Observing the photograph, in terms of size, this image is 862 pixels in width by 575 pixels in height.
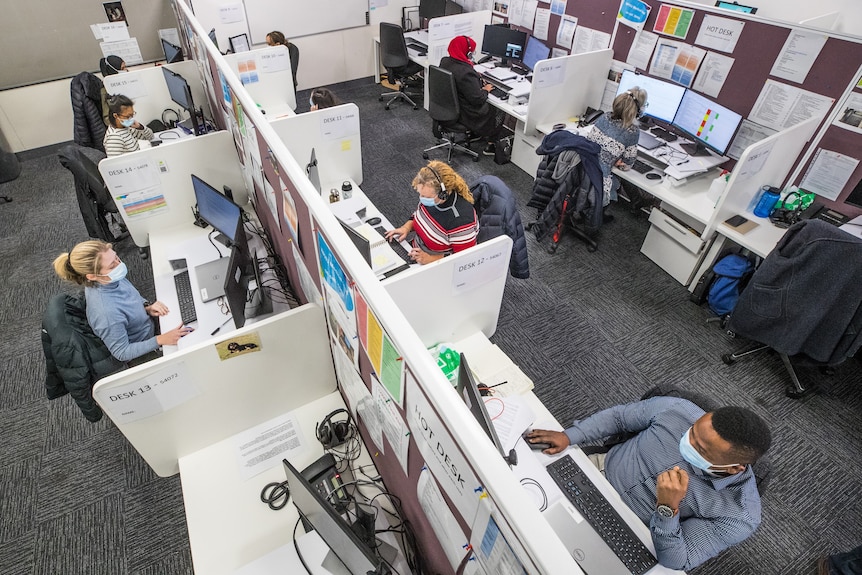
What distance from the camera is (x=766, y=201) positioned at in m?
2.68

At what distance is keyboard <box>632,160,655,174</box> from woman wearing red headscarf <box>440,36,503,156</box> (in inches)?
54.4

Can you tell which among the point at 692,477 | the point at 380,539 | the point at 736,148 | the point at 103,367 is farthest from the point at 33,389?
the point at 736,148

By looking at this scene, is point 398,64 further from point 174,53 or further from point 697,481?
point 697,481

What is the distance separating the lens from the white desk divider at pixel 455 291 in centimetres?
155

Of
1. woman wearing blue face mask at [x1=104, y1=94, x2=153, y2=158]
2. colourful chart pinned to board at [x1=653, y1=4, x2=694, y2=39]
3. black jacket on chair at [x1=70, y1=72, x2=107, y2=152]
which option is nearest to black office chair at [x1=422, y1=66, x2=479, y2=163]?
colourful chart pinned to board at [x1=653, y1=4, x2=694, y2=39]

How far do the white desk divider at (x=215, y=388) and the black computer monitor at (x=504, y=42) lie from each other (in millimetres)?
3880

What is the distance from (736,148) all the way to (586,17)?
63.4 inches

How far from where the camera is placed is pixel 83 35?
4.32 m

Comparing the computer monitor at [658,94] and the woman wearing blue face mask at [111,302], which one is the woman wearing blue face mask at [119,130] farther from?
the computer monitor at [658,94]

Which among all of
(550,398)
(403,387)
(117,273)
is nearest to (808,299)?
(550,398)

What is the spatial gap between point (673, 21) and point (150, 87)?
3.77m

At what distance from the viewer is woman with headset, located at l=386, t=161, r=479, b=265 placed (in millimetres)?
2254

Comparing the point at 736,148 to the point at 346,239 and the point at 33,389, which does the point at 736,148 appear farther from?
the point at 33,389

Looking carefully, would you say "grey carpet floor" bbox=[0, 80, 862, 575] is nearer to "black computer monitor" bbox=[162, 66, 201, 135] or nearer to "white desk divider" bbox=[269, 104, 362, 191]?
"white desk divider" bbox=[269, 104, 362, 191]
